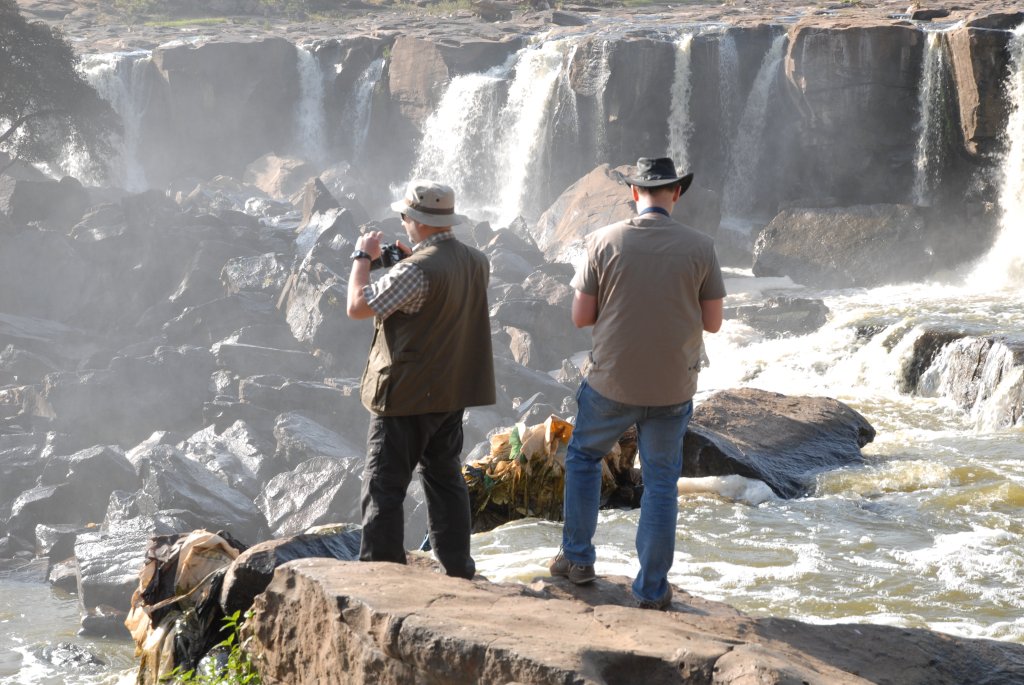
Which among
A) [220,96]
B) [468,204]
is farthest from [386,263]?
[220,96]

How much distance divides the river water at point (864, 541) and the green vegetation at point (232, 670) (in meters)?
1.12

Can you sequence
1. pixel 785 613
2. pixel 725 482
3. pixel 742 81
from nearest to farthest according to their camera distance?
1. pixel 785 613
2. pixel 725 482
3. pixel 742 81

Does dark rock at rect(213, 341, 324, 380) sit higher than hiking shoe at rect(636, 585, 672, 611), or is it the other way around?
dark rock at rect(213, 341, 324, 380)

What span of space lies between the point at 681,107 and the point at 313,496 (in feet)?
52.4

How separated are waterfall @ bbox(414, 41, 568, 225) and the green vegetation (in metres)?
24.6

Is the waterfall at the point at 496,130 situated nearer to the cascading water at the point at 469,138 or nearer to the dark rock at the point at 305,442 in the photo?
the cascading water at the point at 469,138

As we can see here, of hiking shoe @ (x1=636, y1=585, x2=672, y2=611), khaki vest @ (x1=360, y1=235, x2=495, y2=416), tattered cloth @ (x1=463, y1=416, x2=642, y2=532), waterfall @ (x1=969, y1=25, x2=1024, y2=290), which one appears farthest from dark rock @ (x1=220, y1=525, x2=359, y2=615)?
waterfall @ (x1=969, y1=25, x2=1024, y2=290)

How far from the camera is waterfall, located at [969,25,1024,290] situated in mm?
20828

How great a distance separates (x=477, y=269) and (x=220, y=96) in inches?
1281

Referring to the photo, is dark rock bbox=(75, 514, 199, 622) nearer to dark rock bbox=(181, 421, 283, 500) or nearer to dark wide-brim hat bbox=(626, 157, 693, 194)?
dark rock bbox=(181, 421, 283, 500)

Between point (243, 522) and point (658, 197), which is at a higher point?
point (658, 197)

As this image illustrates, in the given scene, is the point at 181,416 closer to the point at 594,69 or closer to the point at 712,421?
the point at 712,421

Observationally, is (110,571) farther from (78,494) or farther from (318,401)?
(318,401)

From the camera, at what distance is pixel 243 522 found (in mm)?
14109
